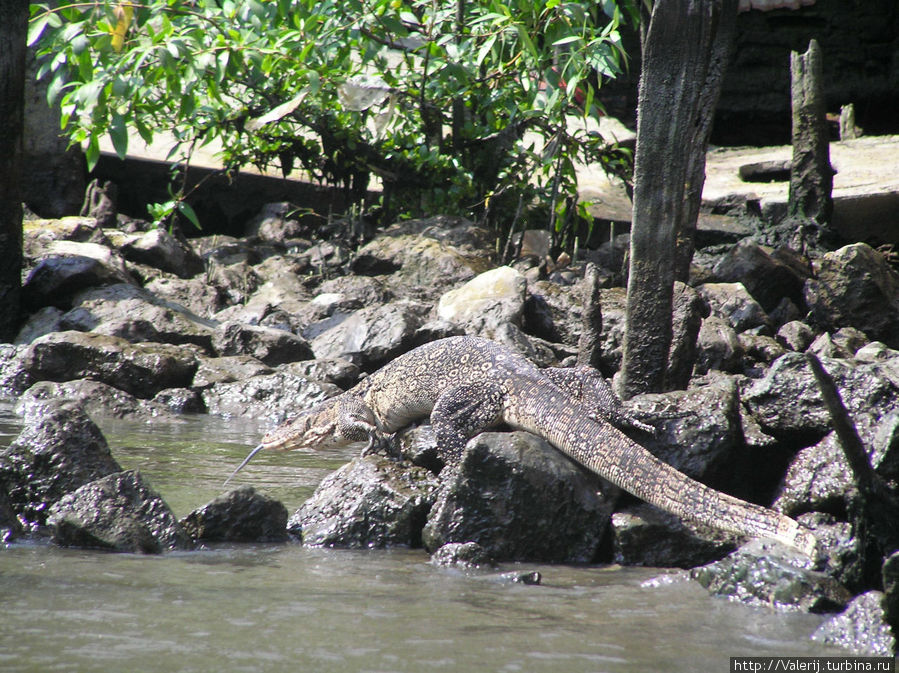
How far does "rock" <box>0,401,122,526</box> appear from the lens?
5281 millimetres

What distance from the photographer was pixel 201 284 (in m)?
12.6

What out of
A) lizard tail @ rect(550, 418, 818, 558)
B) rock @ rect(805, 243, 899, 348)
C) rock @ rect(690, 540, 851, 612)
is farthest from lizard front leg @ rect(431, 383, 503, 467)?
rock @ rect(805, 243, 899, 348)

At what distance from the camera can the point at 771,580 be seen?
4117 mm

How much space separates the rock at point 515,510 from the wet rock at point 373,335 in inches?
190

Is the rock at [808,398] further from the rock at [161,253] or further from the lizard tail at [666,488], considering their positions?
the rock at [161,253]

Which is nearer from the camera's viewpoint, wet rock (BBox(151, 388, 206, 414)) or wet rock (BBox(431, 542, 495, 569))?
wet rock (BBox(431, 542, 495, 569))

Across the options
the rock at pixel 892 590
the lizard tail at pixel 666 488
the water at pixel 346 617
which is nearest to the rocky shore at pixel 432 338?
the rock at pixel 892 590

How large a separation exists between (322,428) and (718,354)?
4053 mm

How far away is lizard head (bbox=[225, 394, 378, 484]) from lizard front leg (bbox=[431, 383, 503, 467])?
A: 1100mm

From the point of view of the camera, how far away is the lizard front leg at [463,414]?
5629mm

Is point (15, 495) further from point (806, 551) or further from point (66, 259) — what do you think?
point (66, 259)

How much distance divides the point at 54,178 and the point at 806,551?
46.4 ft

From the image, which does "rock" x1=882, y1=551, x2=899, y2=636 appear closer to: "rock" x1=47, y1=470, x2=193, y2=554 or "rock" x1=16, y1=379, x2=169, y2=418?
"rock" x1=47, y1=470, x2=193, y2=554

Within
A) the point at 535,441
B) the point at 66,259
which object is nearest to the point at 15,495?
the point at 535,441
